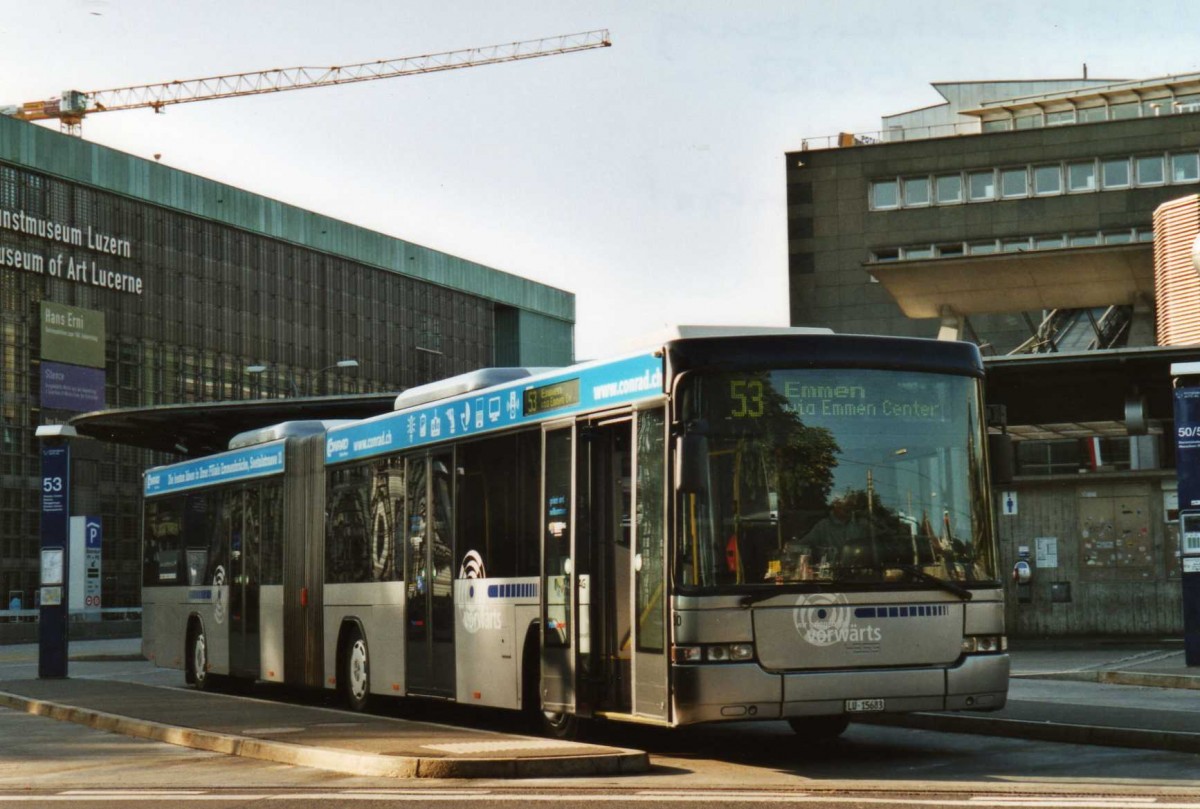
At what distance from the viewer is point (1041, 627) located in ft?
98.6

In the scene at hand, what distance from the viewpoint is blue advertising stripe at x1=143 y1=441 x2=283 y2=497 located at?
22.0m

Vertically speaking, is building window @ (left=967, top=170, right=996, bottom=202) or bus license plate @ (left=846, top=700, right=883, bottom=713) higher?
building window @ (left=967, top=170, right=996, bottom=202)

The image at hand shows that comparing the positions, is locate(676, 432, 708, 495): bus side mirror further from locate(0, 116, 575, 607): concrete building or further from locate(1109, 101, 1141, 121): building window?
Answer: locate(1109, 101, 1141, 121): building window

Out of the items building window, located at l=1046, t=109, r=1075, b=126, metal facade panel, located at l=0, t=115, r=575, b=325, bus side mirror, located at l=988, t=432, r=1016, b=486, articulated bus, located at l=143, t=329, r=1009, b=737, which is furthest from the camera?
metal facade panel, located at l=0, t=115, r=575, b=325

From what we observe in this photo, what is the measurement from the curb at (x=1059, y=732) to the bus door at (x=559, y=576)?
350 centimetres

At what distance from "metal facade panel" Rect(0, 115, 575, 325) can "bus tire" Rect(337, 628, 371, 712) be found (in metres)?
68.5

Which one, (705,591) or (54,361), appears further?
(54,361)

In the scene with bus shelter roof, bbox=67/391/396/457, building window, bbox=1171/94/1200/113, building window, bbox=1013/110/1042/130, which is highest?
building window, bbox=1171/94/1200/113

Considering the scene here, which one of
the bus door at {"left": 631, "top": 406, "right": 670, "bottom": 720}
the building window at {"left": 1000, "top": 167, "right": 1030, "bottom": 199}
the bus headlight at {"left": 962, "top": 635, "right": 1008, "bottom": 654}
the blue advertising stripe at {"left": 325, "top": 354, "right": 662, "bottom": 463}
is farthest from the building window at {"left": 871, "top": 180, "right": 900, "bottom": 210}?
the bus headlight at {"left": 962, "top": 635, "right": 1008, "bottom": 654}

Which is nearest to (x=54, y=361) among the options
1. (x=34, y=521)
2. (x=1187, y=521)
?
(x=34, y=521)

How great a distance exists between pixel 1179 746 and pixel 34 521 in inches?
3036

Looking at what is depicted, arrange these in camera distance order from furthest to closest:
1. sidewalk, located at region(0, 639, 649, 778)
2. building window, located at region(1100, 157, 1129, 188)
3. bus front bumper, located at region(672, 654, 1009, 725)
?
building window, located at region(1100, 157, 1129, 188), sidewalk, located at region(0, 639, 649, 778), bus front bumper, located at region(672, 654, 1009, 725)

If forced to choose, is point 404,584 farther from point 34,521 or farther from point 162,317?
point 162,317

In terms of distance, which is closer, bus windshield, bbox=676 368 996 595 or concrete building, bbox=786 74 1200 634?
bus windshield, bbox=676 368 996 595
